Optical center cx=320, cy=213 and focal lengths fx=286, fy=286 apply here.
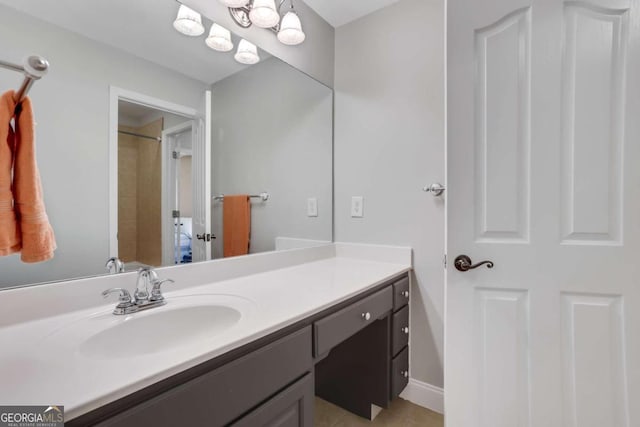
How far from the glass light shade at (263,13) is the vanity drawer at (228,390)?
1402mm

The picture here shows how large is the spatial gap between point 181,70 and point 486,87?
1209 mm

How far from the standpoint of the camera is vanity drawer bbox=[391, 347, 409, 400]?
1450mm

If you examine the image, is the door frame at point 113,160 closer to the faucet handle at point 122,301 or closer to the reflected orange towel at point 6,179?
the faucet handle at point 122,301

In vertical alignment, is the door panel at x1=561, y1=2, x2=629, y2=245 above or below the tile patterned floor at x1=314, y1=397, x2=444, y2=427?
Answer: above

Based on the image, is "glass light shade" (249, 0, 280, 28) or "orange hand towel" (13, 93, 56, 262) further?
"glass light shade" (249, 0, 280, 28)

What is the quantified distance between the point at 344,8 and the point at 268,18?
23.9 inches

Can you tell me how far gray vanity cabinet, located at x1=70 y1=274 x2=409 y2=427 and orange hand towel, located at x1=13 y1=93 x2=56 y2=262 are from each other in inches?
14.3

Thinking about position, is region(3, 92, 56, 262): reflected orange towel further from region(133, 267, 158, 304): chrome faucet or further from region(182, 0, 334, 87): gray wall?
region(182, 0, 334, 87): gray wall

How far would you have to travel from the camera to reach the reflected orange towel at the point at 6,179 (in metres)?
0.56

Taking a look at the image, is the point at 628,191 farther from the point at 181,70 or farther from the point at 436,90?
the point at 181,70

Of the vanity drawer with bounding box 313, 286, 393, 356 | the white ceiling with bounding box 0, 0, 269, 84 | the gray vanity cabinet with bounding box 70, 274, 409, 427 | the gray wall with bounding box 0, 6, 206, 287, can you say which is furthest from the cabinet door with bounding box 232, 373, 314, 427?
the white ceiling with bounding box 0, 0, 269, 84

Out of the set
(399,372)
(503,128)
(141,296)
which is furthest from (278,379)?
(503,128)

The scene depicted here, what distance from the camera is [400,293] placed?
149 centimetres

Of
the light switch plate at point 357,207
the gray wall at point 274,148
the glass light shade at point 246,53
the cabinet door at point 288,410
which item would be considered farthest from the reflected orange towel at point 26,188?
the light switch plate at point 357,207
